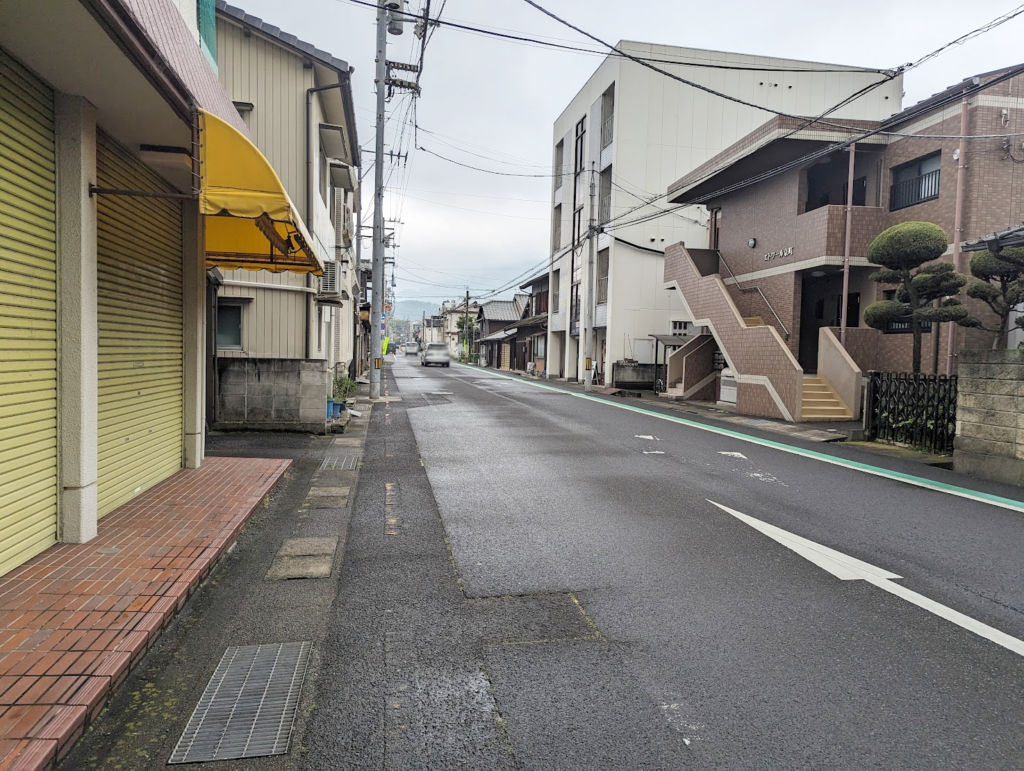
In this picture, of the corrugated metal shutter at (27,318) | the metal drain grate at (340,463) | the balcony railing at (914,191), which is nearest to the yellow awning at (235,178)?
the corrugated metal shutter at (27,318)

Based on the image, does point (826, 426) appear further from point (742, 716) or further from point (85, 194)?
point (85, 194)

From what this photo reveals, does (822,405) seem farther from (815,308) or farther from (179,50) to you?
(179,50)

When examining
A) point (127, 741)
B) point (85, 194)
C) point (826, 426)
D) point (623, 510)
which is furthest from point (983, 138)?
point (127, 741)

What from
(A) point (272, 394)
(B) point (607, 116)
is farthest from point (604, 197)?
(A) point (272, 394)

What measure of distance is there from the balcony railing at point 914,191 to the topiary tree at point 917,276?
469 centimetres

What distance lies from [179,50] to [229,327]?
302 inches

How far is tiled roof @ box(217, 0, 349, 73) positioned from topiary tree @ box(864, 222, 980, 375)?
11.2 meters

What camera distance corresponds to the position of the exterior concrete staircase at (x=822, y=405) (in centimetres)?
1603

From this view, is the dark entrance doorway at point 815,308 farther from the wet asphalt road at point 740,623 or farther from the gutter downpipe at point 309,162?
the gutter downpipe at point 309,162

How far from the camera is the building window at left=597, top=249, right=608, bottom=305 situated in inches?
1278

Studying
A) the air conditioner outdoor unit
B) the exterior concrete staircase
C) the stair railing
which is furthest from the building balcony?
the air conditioner outdoor unit

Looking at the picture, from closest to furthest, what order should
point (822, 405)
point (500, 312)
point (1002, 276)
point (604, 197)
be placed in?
point (1002, 276) → point (822, 405) → point (604, 197) → point (500, 312)

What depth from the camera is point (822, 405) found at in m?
16.3

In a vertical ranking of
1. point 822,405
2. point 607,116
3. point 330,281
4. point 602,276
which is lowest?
point 822,405
